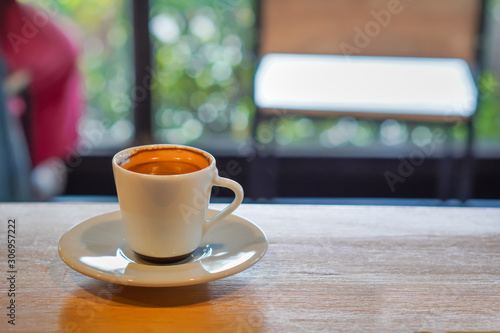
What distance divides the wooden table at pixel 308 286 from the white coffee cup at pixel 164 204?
0.15 feet

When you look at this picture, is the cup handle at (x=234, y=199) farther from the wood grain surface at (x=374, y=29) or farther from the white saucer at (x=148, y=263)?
the wood grain surface at (x=374, y=29)

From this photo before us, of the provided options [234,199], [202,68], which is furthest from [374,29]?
[234,199]

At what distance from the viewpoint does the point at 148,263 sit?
568mm

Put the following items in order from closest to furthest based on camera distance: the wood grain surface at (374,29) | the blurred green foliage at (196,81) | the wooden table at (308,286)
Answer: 1. the wooden table at (308,286)
2. the wood grain surface at (374,29)
3. the blurred green foliage at (196,81)

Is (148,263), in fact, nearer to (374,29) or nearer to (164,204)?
(164,204)

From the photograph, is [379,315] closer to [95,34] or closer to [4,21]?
[4,21]

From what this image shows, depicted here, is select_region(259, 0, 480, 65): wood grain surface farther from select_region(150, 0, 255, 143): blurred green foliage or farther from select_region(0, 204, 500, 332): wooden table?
select_region(0, 204, 500, 332): wooden table

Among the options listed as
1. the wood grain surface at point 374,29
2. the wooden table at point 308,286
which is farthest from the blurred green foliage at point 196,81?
the wooden table at point 308,286

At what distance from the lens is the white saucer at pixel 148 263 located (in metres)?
0.52

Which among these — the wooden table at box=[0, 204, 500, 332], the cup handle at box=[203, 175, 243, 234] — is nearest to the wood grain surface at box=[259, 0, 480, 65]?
the wooden table at box=[0, 204, 500, 332]

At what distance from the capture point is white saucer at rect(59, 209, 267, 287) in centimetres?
52

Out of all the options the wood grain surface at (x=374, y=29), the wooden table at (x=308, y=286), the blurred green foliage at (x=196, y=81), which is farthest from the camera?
the blurred green foliage at (x=196, y=81)

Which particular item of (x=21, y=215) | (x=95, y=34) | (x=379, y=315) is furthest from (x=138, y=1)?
(x=379, y=315)

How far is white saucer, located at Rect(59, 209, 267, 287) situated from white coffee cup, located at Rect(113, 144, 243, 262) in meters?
0.02
